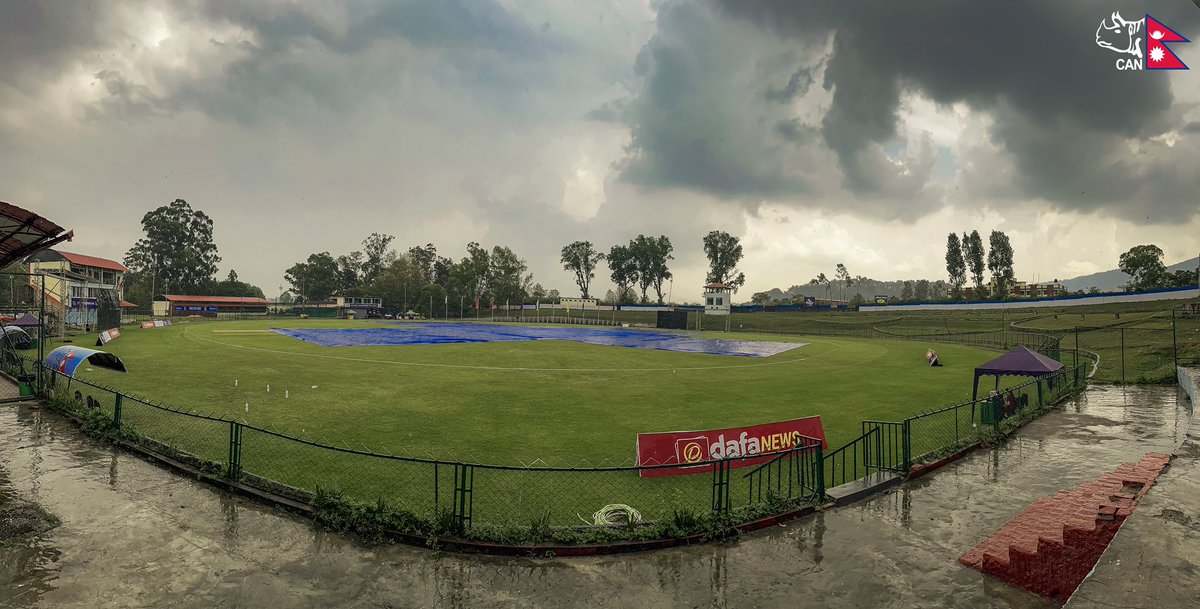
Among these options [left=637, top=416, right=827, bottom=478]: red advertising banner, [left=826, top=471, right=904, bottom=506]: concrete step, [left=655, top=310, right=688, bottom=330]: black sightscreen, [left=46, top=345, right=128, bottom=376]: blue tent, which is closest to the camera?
[left=826, top=471, right=904, bottom=506]: concrete step

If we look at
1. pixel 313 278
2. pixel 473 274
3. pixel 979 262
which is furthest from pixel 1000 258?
pixel 313 278

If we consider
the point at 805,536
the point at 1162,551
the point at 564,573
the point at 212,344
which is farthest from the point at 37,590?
the point at 212,344

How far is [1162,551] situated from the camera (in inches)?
347

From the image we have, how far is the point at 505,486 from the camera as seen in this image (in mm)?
13070

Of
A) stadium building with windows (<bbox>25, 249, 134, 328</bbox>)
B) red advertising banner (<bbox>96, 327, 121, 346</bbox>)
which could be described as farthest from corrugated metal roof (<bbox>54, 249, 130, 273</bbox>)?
red advertising banner (<bbox>96, 327, 121, 346</bbox>)

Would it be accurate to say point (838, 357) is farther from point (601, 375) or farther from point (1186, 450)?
point (1186, 450)

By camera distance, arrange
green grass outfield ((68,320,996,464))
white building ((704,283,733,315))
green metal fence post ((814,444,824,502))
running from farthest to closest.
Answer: white building ((704,283,733,315)) < green grass outfield ((68,320,996,464)) < green metal fence post ((814,444,824,502))

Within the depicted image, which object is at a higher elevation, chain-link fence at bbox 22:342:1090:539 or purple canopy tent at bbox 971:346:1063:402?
purple canopy tent at bbox 971:346:1063:402

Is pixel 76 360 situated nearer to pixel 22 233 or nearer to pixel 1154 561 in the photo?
pixel 22 233

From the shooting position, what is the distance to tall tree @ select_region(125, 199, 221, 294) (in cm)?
15062

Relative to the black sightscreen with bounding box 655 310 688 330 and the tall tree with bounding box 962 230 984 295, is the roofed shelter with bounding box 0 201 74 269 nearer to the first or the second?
the black sightscreen with bounding box 655 310 688 330

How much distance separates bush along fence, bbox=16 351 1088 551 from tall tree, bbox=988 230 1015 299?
540 feet

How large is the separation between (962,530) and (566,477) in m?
8.90

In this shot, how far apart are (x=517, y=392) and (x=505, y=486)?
13.3 metres
